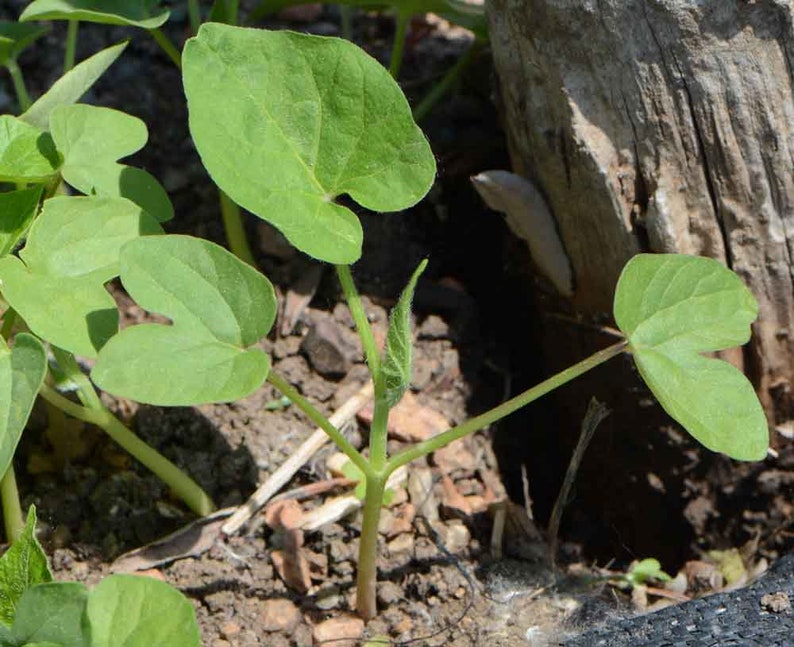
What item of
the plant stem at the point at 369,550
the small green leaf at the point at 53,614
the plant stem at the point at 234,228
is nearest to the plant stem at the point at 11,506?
the small green leaf at the point at 53,614

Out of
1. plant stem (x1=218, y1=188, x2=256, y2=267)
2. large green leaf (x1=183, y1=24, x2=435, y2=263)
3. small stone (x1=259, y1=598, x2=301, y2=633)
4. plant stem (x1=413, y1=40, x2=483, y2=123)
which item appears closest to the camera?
large green leaf (x1=183, y1=24, x2=435, y2=263)

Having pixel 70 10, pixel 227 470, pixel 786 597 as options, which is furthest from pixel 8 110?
pixel 786 597

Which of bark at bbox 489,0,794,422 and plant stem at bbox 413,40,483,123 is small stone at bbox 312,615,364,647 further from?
plant stem at bbox 413,40,483,123

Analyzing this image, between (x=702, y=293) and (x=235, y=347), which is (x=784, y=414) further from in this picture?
(x=235, y=347)

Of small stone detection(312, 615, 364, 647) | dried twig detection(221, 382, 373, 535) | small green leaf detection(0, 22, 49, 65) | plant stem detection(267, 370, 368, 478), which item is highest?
small green leaf detection(0, 22, 49, 65)

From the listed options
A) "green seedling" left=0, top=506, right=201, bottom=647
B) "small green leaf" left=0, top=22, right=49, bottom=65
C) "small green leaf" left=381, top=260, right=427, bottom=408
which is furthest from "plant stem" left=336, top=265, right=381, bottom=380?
"small green leaf" left=0, top=22, right=49, bottom=65

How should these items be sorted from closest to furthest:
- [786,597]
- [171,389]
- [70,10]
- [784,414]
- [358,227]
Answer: [171,389] < [358,227] < [786,597] < [70,10] < [784,414]

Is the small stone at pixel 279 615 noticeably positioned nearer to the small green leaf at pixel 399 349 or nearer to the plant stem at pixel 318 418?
the plant stem at pixel 318 418
